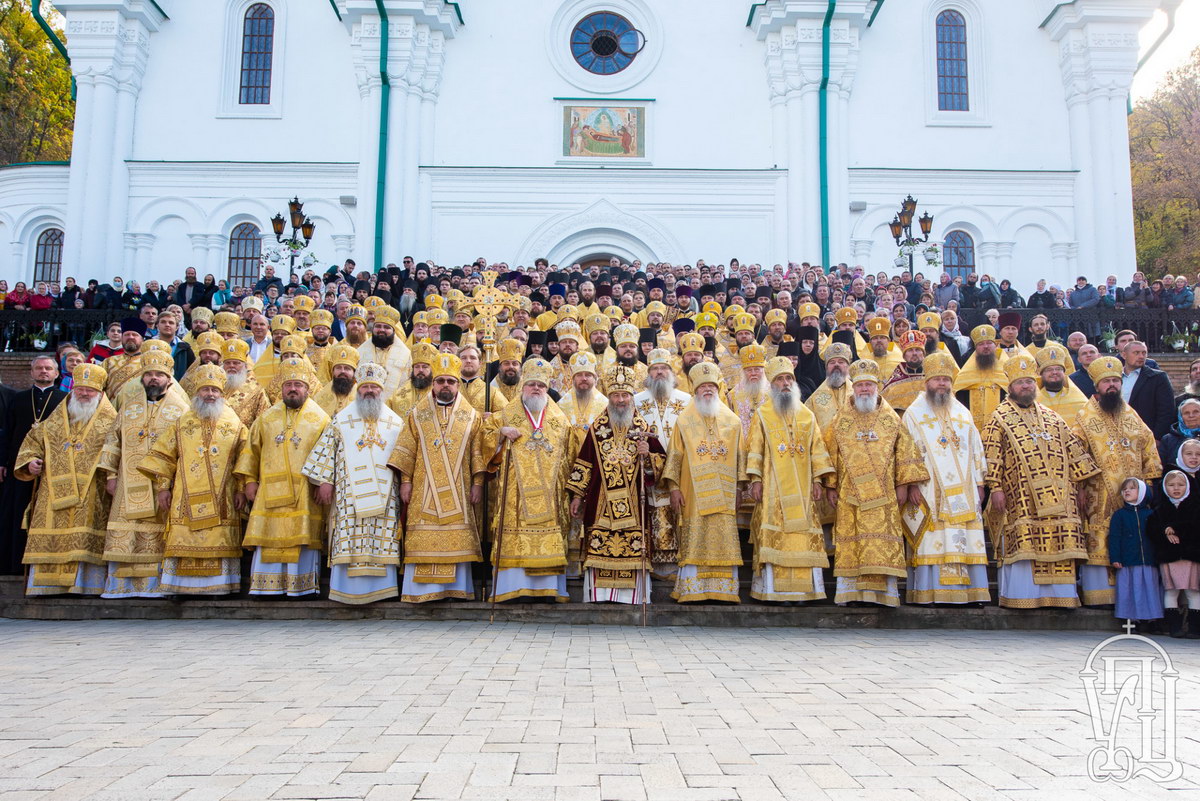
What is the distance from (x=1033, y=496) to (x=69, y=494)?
26.6ft

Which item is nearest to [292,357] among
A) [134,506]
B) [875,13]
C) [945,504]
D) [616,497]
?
[134,506]

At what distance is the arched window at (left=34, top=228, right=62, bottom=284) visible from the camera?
2106 cm

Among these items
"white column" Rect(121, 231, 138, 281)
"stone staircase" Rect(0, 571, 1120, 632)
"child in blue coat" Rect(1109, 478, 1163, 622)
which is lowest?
"stone staircase" Rect(0, 571, 1120, 632)

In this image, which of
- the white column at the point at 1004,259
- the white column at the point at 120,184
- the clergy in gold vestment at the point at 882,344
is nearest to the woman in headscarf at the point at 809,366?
the clergy in gold vestment at the point at 882,344

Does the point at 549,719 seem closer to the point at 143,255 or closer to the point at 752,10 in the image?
the point at 752,10

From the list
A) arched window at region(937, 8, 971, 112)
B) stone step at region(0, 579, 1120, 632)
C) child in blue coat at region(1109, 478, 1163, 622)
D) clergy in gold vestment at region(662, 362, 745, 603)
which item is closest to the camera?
child in blue coat at region(1109, 478, 1163, 622)

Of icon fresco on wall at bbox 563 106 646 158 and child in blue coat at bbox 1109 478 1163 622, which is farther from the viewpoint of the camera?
icon fresco on wall at bbox 563 106 646 158

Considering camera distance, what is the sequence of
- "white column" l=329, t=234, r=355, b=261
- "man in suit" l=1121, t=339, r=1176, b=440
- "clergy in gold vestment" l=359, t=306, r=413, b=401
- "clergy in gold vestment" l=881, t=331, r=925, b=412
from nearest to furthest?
"man in suit" l=1121, t=339, r=1176, b=440, "clergy in gold vestment" l=881, t=331, r=925, b=412, "clergy in gold vestment" l=359, t=306, r=413, b=401, "white column" l=329, t=234, r=355, b=261

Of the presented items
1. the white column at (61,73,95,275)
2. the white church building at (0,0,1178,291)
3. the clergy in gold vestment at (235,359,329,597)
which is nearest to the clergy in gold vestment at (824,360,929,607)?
the clergy in gold vestment at (235,359,329,597)

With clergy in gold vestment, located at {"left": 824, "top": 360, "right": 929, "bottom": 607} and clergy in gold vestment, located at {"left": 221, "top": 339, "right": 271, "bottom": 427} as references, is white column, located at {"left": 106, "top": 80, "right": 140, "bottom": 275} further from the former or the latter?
clergy in gold vestment, located at {"left": 824, "top": 360, "right": 929, "bottom": 607}

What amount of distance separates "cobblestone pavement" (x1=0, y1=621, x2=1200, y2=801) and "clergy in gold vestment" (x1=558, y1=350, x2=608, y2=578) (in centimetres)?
149

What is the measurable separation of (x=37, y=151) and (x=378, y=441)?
32.3 metres

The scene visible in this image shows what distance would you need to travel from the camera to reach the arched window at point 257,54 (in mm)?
20328

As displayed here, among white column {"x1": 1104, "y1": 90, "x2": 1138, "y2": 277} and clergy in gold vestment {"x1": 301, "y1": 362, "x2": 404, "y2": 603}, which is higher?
white column {"x1": 1104, "y1": 90, "x2": 1138, "y2": 277}
